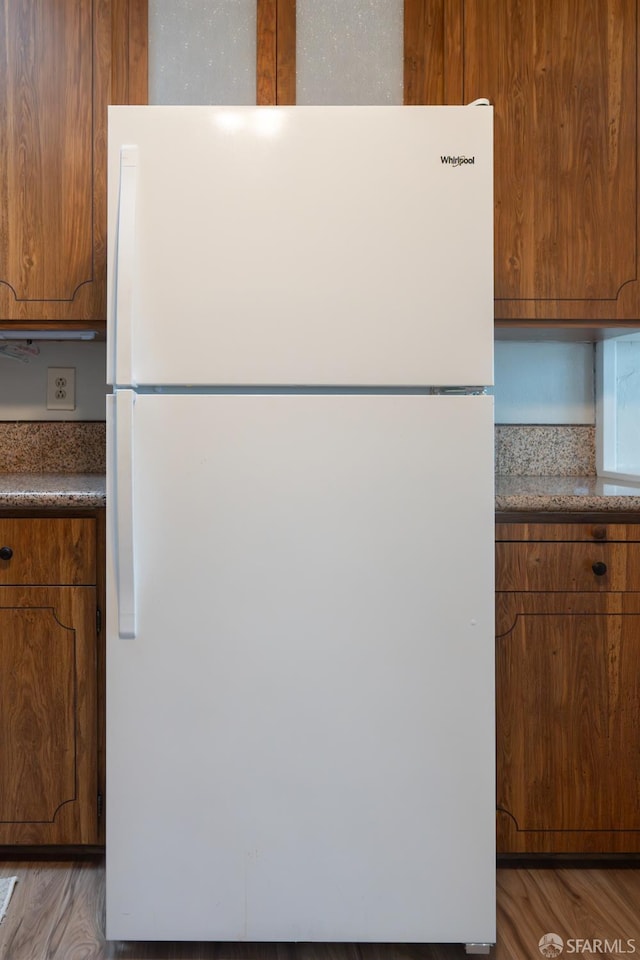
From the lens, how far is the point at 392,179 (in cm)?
127

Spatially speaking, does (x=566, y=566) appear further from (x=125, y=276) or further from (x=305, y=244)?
(x=125, y=276)

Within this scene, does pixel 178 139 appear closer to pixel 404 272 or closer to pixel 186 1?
pixel 404 272

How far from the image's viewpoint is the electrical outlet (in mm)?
2047

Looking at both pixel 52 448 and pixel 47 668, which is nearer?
pixel 47 668

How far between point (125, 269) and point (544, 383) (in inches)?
52.0

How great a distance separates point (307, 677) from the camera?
50.5 inches

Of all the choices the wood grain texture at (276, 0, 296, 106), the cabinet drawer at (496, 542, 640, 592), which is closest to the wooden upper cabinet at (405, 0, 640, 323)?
the wood grain texture at (276, 0, 296, 106)

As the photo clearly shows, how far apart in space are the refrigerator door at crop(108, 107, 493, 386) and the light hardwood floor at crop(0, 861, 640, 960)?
1.07 meters

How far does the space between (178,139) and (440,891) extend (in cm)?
143

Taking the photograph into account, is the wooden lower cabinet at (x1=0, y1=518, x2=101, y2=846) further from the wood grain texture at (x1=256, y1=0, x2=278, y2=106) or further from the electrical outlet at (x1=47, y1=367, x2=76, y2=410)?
the wood grain texture at (x1=256, y1=0, x2=278, y2=106)

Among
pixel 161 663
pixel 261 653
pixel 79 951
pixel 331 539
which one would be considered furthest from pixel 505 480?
pixel 79 951

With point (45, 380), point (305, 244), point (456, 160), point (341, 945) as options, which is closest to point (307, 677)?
point (341, 945)
